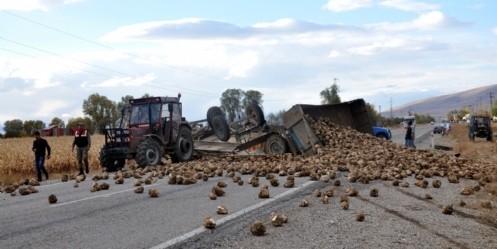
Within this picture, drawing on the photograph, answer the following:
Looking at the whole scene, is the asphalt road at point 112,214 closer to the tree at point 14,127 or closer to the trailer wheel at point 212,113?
the trailer wheel at point 212,113

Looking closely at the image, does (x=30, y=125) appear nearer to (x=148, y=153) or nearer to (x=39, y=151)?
(x=39, y=151)

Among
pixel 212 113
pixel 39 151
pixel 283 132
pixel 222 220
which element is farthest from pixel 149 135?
pixel 222 220

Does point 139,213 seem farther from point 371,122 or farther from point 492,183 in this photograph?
point 371,122

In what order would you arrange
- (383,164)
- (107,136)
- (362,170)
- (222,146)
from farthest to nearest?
(222,146) → (107,136) → (383,164) → (362,170)

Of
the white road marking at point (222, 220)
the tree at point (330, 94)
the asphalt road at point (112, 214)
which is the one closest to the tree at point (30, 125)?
the tree at point (330, 94)

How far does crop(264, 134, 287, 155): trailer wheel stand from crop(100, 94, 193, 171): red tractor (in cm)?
302

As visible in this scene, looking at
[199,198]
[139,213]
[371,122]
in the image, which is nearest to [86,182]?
[199,198]

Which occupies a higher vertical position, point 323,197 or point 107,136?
point 107,136

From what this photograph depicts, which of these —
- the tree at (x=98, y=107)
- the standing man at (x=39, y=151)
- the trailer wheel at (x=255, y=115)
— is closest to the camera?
the standing man at (x=39, y=151)

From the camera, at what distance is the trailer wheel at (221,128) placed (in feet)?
79.3

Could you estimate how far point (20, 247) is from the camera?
710cm

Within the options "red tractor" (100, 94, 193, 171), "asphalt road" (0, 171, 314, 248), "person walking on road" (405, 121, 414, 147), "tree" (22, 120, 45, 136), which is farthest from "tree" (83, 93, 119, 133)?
"asphalt road" (0, 171, 314, 248)

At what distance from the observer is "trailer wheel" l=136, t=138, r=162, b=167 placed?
64.5 ft

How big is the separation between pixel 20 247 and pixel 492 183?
1130cm
